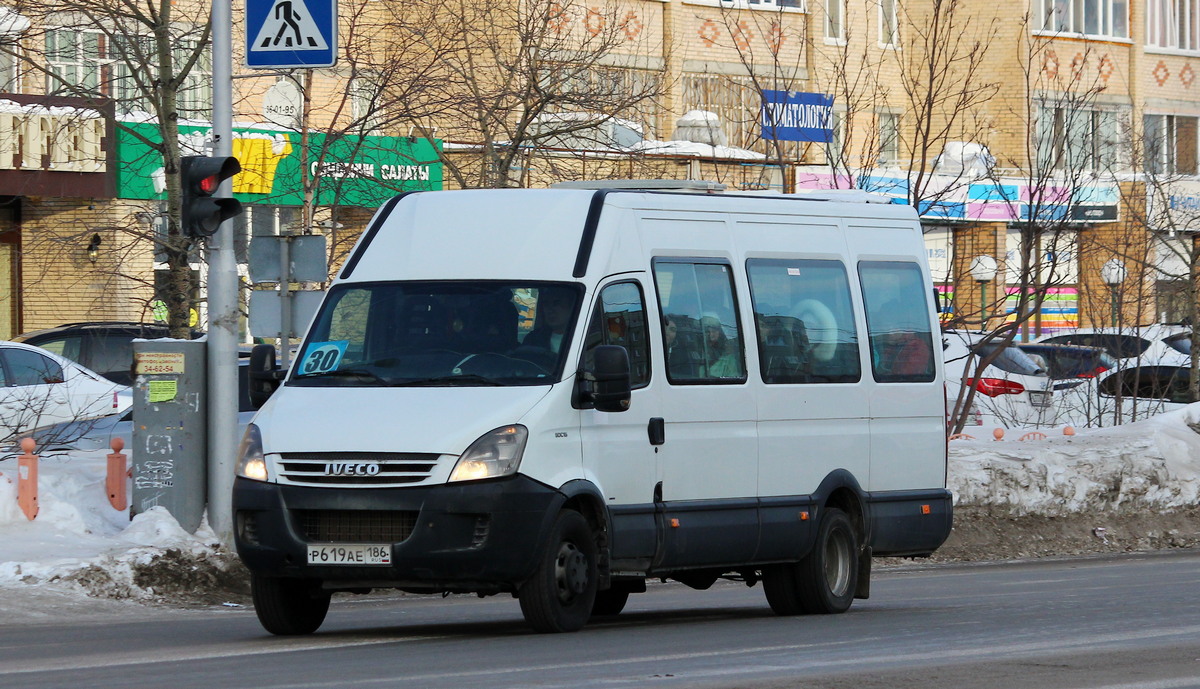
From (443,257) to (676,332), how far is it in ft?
4.79

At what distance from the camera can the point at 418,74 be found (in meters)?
20.9

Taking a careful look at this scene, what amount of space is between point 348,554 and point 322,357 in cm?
139

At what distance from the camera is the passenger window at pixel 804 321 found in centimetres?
1257

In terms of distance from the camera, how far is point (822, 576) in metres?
12.8

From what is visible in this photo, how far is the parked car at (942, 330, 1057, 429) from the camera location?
2878 cm

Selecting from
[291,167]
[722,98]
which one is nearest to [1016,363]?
[291,167]

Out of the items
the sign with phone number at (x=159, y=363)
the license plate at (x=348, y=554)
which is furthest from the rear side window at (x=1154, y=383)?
the license plate at (x=348, y=554)

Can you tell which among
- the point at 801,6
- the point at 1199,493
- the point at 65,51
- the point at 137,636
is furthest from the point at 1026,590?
the point at 801,6

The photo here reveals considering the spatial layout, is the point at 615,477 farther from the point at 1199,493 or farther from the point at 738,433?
the point at 1199,493

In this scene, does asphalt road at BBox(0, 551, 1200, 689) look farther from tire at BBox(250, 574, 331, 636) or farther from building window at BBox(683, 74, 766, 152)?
building window at BBox(683, 74, 766, 152)

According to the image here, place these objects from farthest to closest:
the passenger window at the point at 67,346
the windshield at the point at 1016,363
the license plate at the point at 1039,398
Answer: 1. the windshield at the point at 1016,363
2. the license plate at the point at 1039,398
3. the passenger window at the point at 67,346

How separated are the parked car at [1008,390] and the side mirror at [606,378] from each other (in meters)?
18.0

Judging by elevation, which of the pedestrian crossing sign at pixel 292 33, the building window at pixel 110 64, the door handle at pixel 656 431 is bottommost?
the door handle at pixel 656 431

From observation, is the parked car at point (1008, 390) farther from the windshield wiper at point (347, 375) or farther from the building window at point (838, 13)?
the windshield wiper at point (347, 375)
